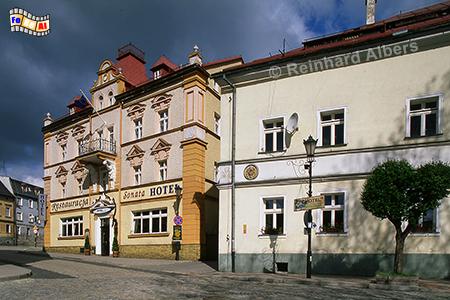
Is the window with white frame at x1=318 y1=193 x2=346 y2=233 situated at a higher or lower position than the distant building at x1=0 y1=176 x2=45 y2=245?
higher

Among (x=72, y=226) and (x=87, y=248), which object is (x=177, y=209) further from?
(x=72, y=226)

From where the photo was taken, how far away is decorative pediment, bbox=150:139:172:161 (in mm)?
25016

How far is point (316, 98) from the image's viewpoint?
16594 millimetres

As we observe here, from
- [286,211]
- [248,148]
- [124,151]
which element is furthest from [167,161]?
[286,211]

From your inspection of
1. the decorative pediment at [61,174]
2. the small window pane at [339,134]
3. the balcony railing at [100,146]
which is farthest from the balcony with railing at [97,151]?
the small window pane at [339,134]

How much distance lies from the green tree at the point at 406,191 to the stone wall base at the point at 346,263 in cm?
205

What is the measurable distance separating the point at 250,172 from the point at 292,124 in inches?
109

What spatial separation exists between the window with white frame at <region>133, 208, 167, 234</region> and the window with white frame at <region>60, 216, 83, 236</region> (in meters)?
7.00

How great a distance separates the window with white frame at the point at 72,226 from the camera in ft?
102

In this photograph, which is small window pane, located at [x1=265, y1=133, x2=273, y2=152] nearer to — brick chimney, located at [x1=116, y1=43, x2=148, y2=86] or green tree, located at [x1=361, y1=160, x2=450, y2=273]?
green tree, located at [x1=361, y1=160, x2=450, y2=273]

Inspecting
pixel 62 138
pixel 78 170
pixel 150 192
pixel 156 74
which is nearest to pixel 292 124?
pixel 150 192

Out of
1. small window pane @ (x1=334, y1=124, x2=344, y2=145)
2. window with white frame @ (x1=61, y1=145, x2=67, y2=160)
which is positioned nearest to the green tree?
small window pane @ (x1=334, y1=124, x2=344, y2=145)

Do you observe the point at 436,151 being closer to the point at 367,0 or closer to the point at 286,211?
the point at 286,211

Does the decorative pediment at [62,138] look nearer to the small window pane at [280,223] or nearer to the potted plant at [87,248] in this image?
the potted plant at [87,248]
